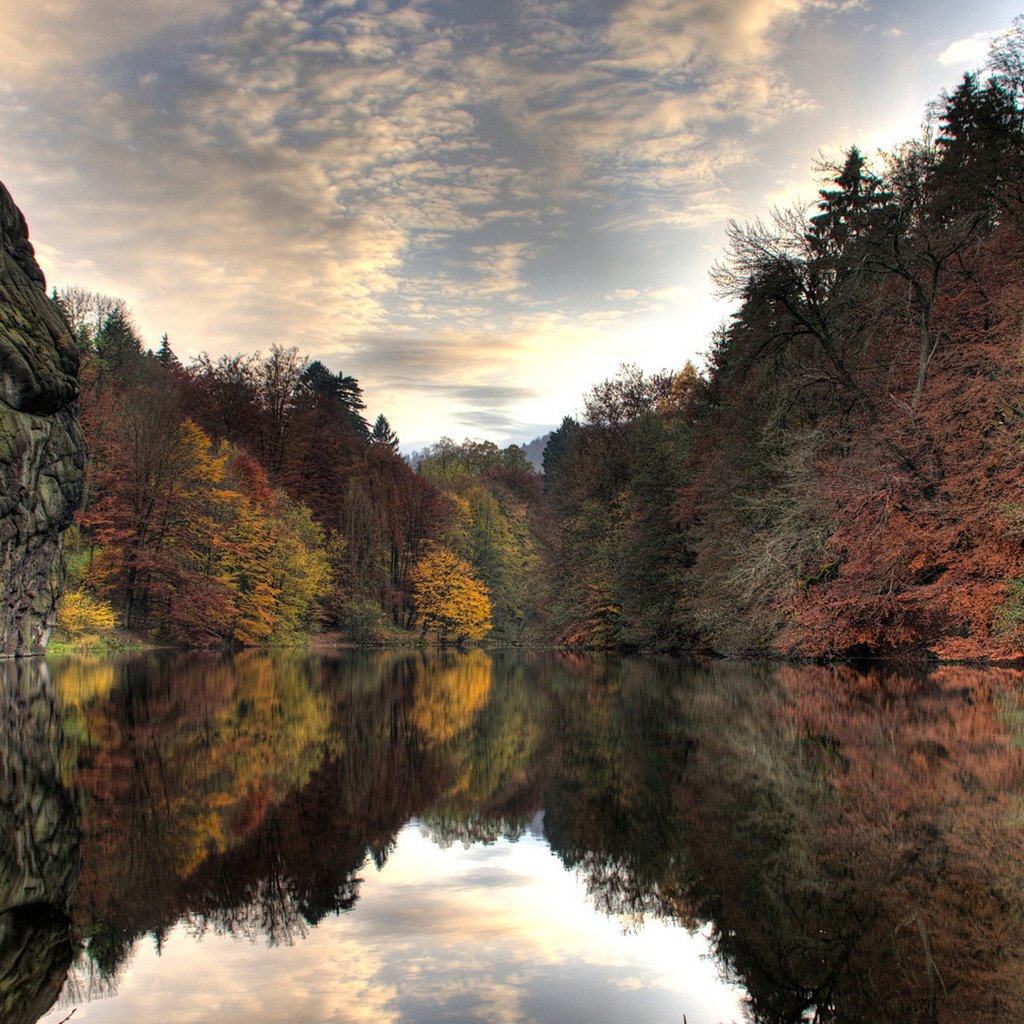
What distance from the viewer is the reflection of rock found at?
4.74 m

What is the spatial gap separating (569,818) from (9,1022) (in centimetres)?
564

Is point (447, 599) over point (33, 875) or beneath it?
over

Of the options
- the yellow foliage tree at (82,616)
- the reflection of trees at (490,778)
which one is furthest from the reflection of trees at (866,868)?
the yellow foliage tree at (82,616)

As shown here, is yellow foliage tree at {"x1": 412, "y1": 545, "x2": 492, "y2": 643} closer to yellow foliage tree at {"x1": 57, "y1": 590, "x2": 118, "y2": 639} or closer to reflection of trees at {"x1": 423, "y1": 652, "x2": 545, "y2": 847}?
yellow foliage tree at {"x1": 57, "y1": 590, "x2": 118, "y2": 639}

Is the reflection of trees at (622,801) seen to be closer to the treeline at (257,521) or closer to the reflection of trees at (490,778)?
the reflection of trees at (490,778)

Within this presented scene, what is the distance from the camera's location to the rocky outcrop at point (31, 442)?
3278 centimetres

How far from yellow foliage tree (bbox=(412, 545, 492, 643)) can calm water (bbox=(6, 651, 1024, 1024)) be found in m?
50.1

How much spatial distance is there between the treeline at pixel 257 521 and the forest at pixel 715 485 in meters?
0.19

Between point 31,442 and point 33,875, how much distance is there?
31518mm

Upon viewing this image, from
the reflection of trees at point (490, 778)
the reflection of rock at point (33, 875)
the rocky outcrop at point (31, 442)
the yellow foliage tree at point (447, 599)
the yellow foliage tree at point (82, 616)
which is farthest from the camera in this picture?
the yellow foliage tree at point (447, 599)

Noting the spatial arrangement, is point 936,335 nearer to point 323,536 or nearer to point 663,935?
point 663,935

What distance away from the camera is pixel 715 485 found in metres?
37.0

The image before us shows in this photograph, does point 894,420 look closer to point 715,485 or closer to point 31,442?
point 715,485

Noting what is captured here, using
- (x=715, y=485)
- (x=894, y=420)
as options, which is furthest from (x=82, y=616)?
(x=894, y=420)
